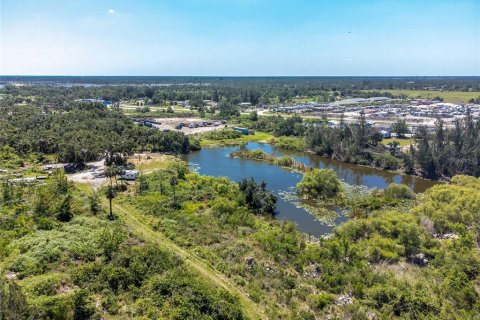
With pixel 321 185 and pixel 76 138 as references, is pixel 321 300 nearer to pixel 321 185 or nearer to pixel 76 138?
pixel 321 185

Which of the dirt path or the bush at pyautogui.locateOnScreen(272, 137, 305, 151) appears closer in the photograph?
the dirt path

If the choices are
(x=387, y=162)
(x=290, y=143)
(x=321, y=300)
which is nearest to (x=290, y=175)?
(x=387, y=162)

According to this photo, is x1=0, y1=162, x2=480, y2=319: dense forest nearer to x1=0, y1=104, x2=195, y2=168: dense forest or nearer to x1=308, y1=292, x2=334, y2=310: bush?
x1=308, y1=292, x2=334, y2=310: bush

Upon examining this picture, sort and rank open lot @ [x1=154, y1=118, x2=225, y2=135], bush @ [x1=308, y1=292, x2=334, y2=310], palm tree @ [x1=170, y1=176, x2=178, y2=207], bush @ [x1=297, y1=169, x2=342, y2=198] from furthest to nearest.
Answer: open lot @ [x1=154, y1=118, x2=225, y2=135], bush @ [x1=297, y1=169, x2=342, y2=198], palm tree @ [x1=170, y1=176, x2=178, y2=207], bush @ [x1=308, y1=292, x2=334, y2=310]

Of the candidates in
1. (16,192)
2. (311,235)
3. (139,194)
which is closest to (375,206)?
(311,235)

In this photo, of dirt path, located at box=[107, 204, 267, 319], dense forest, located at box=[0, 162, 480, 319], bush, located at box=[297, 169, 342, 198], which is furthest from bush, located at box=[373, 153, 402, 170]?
dirt path, located at box=[107, 204, 267, 319]

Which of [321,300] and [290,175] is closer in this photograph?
[321,300]

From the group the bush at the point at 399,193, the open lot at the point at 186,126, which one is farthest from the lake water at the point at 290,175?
the open lot at the point at 186,126
